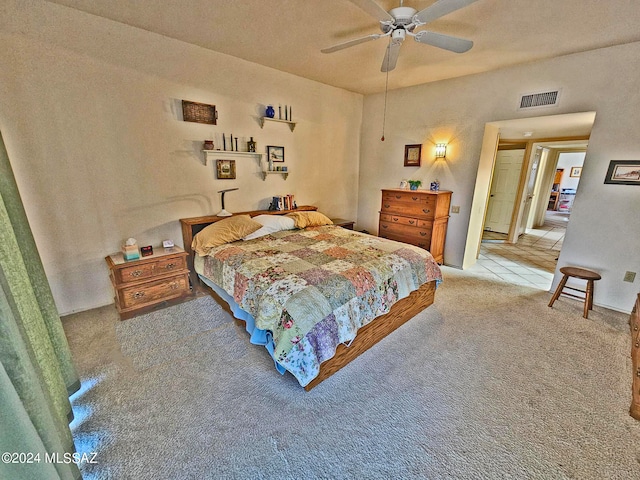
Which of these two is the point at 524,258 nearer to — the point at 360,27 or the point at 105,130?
the point at 360,27

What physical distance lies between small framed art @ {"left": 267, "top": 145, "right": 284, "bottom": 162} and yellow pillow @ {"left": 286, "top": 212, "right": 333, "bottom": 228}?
88 centimetres

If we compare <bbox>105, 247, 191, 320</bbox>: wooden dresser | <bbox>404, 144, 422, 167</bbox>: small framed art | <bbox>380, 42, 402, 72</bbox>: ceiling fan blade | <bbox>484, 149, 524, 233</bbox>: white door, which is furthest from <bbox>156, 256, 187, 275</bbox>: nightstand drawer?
<bbox>484, 149, 524, 233</bbox>: white door

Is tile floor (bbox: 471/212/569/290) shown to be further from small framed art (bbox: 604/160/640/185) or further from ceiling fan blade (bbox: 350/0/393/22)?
ceiling fan blade (bbox: 350/0/393/22)

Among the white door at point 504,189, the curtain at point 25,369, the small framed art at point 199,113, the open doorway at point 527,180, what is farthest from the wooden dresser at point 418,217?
the curtain at point 25,369

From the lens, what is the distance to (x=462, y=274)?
4.02 meters

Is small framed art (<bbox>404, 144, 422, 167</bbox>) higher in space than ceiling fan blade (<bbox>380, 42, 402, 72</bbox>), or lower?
lower

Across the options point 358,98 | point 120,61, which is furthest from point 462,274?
point 120,61

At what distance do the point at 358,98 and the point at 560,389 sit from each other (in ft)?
15.9

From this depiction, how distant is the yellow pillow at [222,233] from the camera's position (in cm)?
294

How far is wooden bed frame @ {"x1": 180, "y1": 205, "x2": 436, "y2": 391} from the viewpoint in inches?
80.3

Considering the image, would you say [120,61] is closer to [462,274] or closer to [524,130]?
[462,274]

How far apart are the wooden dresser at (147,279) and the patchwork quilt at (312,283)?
0.28 meters

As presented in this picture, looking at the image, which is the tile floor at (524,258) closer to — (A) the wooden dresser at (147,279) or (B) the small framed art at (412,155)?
(B) the small framed art at (412,155)

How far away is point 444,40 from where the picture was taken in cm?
216
